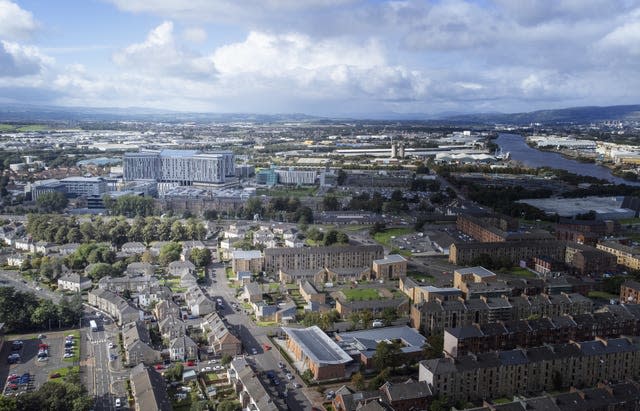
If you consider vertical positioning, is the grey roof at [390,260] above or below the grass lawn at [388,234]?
above

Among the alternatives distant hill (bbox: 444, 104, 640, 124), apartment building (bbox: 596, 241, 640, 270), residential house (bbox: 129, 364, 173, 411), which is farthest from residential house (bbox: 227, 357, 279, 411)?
distant hill (bbox: 444, 104, 640, 124)

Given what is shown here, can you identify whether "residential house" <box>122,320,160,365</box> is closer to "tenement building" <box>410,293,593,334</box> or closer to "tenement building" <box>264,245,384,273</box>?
"tenement building" <box>410,293,593,334</box>

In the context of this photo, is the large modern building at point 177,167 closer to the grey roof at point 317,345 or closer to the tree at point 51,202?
the tree at point 51,202

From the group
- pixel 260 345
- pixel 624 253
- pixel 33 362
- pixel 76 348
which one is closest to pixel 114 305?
pixel 76 348

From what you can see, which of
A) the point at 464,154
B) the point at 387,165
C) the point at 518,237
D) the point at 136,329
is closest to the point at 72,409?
the point at 136,329

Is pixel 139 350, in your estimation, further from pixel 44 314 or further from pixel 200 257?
pixel 200 257

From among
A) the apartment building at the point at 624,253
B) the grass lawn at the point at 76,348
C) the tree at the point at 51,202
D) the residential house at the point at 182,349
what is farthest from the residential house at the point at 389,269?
the tree at the point at 51,202
